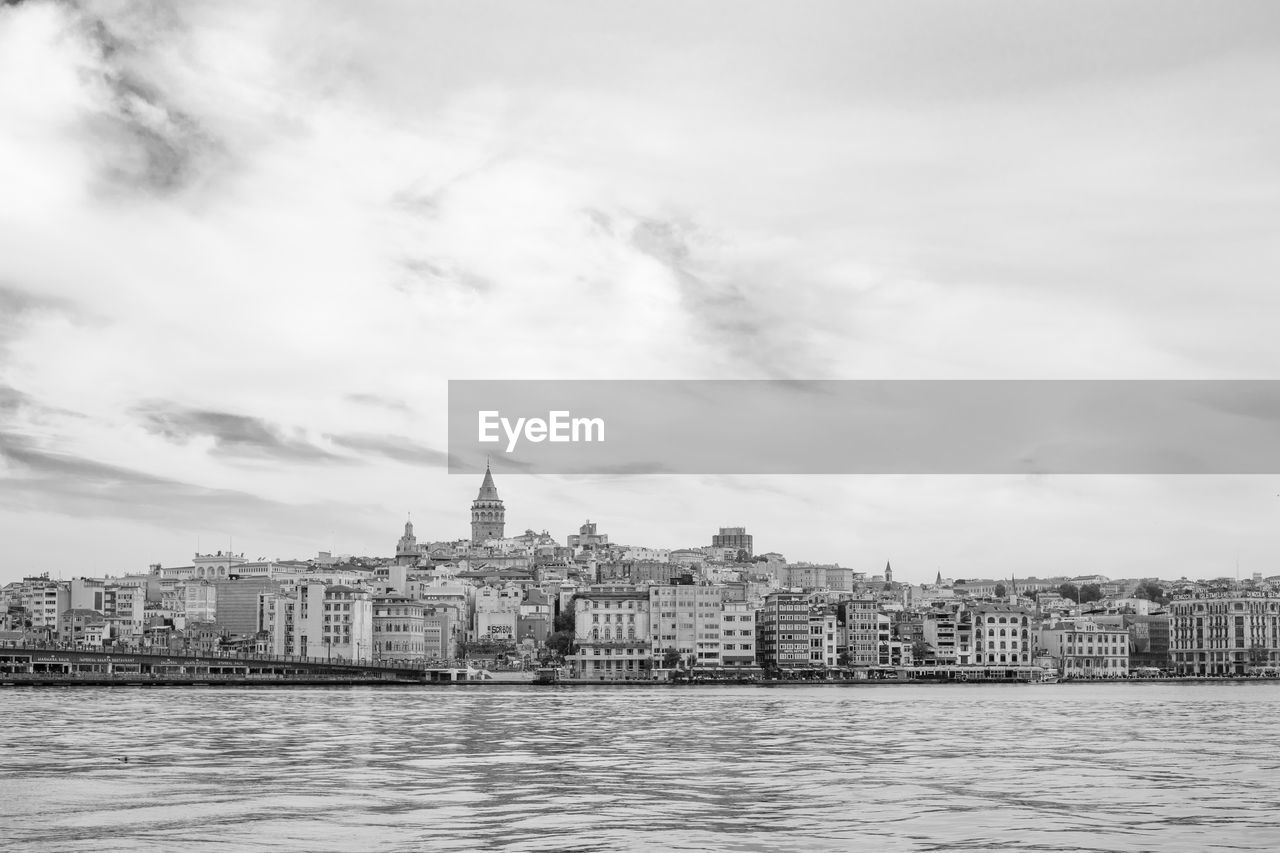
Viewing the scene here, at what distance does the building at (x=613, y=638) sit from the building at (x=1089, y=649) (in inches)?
1737

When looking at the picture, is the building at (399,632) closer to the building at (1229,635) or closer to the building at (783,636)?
the building at (783,636)

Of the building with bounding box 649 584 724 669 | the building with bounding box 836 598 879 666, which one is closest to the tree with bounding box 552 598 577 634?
the building with bounding box 649 584 724 669

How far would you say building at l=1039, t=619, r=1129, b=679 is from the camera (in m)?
178

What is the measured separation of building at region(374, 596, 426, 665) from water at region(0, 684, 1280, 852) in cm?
9831

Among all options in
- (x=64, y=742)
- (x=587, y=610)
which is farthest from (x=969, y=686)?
(x=64, y=742)

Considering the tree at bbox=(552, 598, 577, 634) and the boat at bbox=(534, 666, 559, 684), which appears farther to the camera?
the tree at bbox=(552, 598, 577, 634)

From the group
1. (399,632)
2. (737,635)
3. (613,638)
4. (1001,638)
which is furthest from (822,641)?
Answer: (399,632)

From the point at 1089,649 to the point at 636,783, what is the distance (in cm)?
14944

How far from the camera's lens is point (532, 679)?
486 ft

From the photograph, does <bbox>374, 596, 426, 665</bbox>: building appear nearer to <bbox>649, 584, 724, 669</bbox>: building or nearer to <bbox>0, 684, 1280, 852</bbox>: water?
<bbox>649, 584, 724, 669</bbox>: building

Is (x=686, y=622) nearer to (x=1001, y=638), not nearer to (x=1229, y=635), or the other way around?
(x=1001, y=638)

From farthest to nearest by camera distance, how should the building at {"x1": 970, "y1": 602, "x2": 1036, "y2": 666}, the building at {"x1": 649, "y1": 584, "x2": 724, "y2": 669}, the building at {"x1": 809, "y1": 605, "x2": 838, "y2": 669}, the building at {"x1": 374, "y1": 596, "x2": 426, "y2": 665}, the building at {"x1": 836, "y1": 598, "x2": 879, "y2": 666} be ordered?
1. the building at {"x1": 970, "y1": 602, "x2": 1036, "y2": 666}
2. the building at {"x1": 374, "y1": 596, "x2": 426, "y2": 665}
3. the building at {"x1": 836, "y1": 598, "x2": 879, "y2": 666}
4. the building at {"x1": 809, "y1": 605, "x2": 838, "y2": 669}
5. the building at {"x1": 649, "y1": 584, "x2": 724, "y2": 669}

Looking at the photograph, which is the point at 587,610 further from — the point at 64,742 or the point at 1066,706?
the point at 64,742

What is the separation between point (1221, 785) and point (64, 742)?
30.4m
